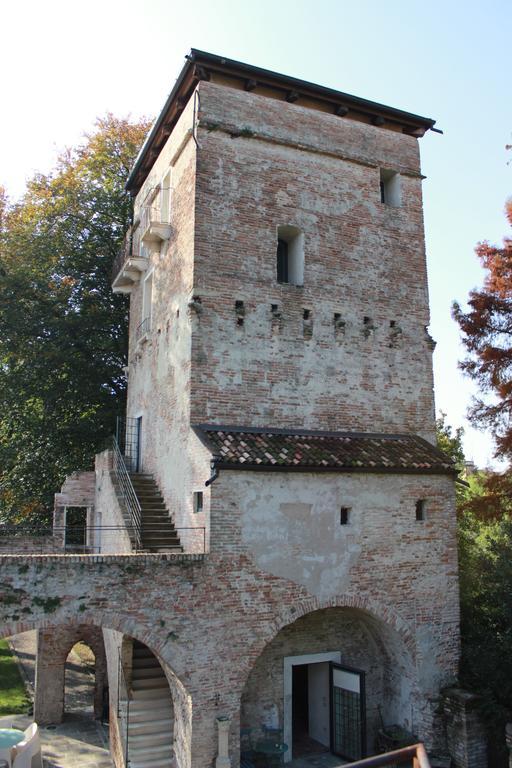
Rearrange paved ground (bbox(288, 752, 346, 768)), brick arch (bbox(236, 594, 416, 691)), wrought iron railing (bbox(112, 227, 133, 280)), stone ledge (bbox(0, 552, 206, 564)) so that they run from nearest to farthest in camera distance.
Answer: stone ledge (bbox(0, 552, 206, 564)), brick arch (bbox(236, 594, 416, 691)), paved ground (bbox(288, 752, 346, 768)), wrought iron railing (bbox(112, 227, 133, 280))

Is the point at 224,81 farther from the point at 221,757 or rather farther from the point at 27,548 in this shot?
the point at 27,548

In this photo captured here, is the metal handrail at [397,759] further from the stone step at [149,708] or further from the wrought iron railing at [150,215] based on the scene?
the wrought iron railing at [150,215]

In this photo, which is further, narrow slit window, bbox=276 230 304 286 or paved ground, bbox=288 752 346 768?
narrow slit window, bbox=276 230 304 286

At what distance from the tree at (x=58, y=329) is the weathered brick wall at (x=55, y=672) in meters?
5.45

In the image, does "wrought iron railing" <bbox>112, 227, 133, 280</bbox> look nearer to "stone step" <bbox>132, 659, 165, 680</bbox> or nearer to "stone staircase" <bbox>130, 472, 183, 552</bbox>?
"stone staircase" <bbox>130, 472, 183, 552</bbox>

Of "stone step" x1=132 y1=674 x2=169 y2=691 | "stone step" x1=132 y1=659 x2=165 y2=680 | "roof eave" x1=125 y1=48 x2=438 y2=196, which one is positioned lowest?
"stone step" x1=132 y1=674 x2=169 y2=691

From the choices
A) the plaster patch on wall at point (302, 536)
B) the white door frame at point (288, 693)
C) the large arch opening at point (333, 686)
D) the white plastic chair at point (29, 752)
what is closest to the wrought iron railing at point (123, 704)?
the large arch opening at point (333, 686)

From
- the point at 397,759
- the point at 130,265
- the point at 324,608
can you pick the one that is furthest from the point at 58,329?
the point at 397,759

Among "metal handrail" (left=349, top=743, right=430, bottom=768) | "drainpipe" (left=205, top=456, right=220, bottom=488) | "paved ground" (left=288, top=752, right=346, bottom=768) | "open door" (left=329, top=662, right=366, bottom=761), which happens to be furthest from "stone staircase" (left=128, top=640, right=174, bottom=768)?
"metal handrail" (left=349, top=743, right=430, bottom=768)

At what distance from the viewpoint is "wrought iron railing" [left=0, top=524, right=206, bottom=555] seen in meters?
12.5

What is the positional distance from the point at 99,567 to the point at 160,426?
17.8ft

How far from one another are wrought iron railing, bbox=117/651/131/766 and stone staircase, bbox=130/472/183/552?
2.40 m

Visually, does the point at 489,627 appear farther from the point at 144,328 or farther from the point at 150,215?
the point at 150,215

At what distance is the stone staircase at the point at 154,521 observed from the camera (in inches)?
525
